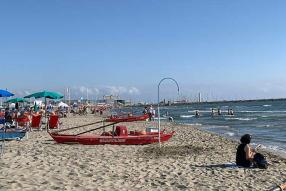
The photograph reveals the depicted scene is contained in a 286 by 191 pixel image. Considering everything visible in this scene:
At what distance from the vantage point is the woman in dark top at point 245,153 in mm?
11414

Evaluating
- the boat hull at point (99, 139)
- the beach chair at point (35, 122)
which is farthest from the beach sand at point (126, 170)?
the beach chair at point (35, 122)

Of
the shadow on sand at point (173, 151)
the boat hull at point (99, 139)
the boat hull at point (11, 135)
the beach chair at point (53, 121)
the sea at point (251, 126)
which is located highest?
the beach chair at point (53, 121)

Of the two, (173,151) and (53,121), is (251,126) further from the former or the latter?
(173,151)

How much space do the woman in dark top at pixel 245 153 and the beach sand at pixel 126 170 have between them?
11.4 inches

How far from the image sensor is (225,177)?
10375mm

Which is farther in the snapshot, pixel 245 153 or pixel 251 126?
pixel 251 126

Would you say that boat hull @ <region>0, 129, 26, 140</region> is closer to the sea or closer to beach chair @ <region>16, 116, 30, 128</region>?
beach chair @ <region>16, 116, 30, 128</region>

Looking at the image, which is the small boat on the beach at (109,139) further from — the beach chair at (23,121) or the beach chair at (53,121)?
the beach chair at (53,121)

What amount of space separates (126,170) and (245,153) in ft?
10.9

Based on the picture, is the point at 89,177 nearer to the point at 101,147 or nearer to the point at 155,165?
the point at 155,165

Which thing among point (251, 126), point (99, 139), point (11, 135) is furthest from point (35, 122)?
point (251, 126)

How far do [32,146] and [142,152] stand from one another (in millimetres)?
4272

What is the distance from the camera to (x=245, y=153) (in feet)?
37.8

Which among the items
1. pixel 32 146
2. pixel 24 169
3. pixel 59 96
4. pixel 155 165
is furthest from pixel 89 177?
pixel 59 96
